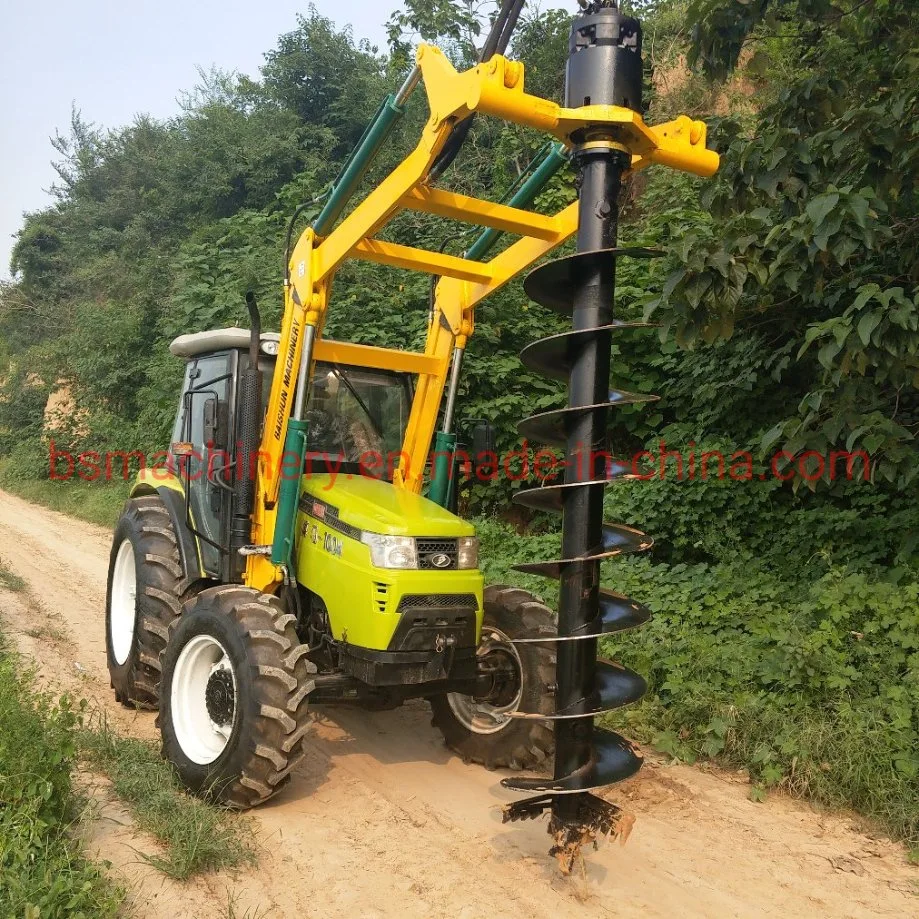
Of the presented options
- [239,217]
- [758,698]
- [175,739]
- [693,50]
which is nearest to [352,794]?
[175,739]

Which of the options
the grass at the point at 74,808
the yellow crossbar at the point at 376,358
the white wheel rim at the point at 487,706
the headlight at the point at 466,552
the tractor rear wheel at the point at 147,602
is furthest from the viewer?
the tractor rear wheel at the point at 147,602

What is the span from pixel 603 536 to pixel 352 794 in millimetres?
2087

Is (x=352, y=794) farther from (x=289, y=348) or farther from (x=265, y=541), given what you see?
(x=289, y=348)

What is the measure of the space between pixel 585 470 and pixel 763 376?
4.92 metres

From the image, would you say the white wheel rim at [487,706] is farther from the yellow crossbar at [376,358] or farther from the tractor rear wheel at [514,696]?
the yellow crossbar at [376,358]

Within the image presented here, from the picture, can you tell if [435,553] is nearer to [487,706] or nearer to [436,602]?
[436,602]

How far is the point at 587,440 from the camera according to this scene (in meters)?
3.04

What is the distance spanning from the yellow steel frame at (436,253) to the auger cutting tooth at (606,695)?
6.18ft

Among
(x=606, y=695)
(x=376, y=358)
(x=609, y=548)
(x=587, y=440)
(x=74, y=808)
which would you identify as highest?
(x=376, y=358)

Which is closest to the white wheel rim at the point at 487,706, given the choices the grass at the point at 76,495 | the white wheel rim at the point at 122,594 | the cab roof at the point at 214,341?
the cab roof at the point at 214,341

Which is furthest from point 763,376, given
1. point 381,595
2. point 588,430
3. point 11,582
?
point 11,582

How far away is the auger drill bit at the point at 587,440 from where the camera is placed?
2.94m

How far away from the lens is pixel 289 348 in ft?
14.4

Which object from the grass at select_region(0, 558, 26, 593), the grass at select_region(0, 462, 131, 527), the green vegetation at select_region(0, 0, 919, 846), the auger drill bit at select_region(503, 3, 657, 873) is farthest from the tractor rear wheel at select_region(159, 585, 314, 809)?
the grass at select_region(0, 462, 131, 527)
